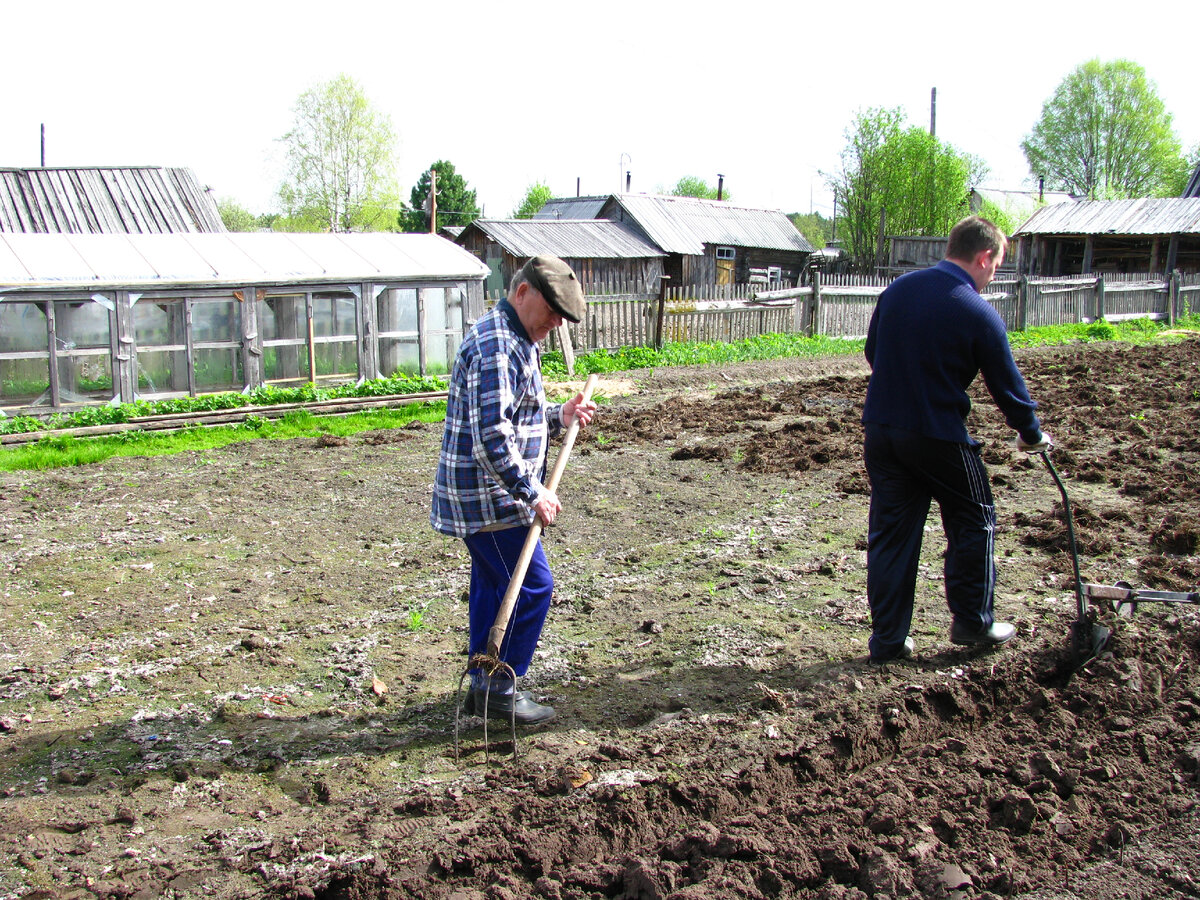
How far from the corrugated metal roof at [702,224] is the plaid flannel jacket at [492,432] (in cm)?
3046


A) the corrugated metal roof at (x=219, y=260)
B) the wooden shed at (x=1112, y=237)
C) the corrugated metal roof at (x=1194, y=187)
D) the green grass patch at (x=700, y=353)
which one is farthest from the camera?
the corrugated metal roof at (x=1194, y=187)

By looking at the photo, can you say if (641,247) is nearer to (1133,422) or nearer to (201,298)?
(201,298)

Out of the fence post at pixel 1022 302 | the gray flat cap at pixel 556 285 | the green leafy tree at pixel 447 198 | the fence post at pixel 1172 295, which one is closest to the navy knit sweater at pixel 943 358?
the gray flat cap at pixel 556 285

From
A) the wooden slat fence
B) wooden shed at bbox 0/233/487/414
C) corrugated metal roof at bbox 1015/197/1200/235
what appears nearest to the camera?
wooden shed at bbox 0/233/487/414

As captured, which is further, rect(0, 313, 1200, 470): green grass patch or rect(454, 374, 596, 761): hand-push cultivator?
rect(0, 313, 1200, 470): green grass patch

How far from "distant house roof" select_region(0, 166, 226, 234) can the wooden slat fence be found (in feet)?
29.8

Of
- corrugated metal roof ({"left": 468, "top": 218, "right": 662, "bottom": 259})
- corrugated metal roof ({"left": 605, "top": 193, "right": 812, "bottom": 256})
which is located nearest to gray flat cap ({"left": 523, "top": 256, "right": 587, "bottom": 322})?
corrugated metal roof ({"left": 468, "top": 218, "right": 662, "bottom": 259})

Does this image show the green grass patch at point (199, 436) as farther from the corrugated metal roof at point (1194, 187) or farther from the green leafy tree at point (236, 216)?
the green leafy tree at point (236, 216)

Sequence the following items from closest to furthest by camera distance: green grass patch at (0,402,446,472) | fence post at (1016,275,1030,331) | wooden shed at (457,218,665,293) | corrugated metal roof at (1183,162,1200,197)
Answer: green grass patch at (0,402,446,472) → fence post at (1016,275,1030,331) → wooden shed at (457,218,665,293) → corrugated metal roof at (1183,162,1200,197)

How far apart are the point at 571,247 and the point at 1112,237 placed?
20.0 m

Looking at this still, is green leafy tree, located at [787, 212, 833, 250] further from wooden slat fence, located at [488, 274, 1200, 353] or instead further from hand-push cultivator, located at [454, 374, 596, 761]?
hand-push cultivator, located at [454, 374, 596, 761]

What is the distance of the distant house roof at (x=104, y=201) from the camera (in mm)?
20422

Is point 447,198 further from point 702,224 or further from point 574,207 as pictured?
point 702,224

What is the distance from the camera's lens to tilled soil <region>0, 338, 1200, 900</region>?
10.2ft
